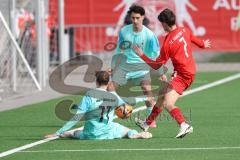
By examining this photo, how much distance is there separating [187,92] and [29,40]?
641 cm

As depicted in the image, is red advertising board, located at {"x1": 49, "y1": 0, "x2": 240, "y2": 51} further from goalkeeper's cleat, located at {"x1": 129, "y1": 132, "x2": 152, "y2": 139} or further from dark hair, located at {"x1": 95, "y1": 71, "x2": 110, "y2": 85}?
dark hair, located at {"x1": 95, "y1": 71, "x2": 110, "y2": 85}

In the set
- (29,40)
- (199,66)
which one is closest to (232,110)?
(29,40)

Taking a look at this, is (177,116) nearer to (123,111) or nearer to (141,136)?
(141,136)

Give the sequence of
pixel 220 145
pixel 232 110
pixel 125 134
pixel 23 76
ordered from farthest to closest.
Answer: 1. pixel 23 76
2. pixel 232 110
3. pixel 125 134
4. pixel 220 145

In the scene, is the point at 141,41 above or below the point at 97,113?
above

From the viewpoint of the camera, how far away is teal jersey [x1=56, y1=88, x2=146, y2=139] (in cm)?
1519

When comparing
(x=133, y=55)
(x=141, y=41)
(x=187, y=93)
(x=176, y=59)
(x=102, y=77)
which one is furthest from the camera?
(x=187, y=93)

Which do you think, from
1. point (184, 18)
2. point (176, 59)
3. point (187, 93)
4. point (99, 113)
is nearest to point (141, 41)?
point (176, 59)

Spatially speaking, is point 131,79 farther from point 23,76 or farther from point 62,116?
point 23,76

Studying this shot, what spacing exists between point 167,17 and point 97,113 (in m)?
1.68

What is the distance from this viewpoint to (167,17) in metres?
15.4

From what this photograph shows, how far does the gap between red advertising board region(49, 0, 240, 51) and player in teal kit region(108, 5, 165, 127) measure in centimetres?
1653

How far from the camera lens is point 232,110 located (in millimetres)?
20438

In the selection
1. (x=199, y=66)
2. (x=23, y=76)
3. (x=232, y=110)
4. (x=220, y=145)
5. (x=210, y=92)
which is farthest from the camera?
→ (x=199, y=66)
